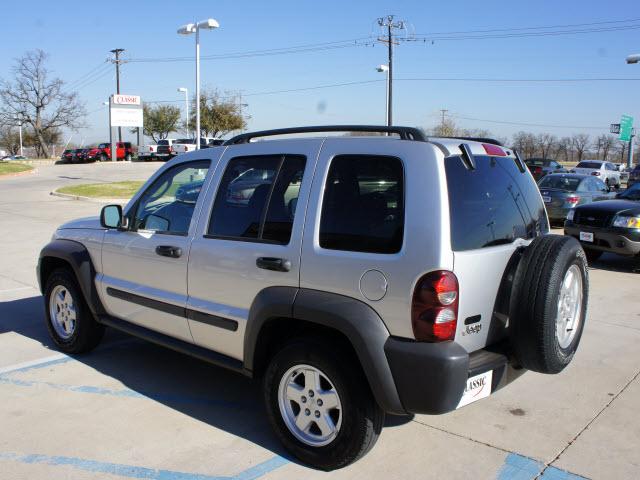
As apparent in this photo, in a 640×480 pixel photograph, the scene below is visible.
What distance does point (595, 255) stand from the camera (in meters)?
10.5

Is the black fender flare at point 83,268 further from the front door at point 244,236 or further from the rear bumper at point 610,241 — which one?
the rear bumper at point 610,241

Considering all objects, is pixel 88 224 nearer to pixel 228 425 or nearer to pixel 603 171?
pixel 228 425

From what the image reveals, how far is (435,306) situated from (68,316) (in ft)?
12.0

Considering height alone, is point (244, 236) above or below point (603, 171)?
below

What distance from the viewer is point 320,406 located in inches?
131

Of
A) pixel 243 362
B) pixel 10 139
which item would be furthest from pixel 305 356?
pixel 10 139

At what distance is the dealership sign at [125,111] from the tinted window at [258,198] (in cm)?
5351

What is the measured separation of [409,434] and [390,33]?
41.6m

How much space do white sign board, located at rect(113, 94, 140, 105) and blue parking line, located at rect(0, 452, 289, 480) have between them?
54890 mm

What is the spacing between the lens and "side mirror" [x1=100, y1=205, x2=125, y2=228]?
4.64m

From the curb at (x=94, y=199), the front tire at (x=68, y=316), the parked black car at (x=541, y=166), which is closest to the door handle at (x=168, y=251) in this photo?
the front tire at (x=68, y=316)

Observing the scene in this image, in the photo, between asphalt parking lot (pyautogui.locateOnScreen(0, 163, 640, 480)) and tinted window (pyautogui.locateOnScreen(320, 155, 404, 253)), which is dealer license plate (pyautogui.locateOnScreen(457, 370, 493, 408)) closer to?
asphalt parking lot (pyautogui.locateOnScreen(0, 163, 640, 480))

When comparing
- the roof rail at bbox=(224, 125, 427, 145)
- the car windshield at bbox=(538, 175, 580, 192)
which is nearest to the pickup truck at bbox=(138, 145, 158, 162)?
the car windshield at bbox=(538, 175, 580, 192)

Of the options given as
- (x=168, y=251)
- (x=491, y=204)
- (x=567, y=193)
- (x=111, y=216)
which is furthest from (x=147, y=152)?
(x=491, y=204)
